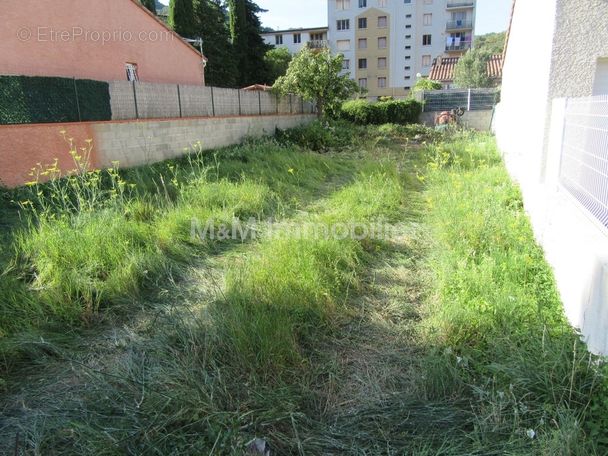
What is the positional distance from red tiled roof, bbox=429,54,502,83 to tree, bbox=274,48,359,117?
22033mm

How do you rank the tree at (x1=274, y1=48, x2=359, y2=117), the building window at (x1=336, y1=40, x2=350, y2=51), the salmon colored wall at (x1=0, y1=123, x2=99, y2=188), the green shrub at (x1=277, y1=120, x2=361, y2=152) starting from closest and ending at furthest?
the salmon colored wall at (x1=0, y1=123, x2=99, y2=188) → the green shrub at (x1=277, y1=120, x2=361, y2=152) → the tree at (x1=274, y1=48, x2=359, y2=117) → the building window at (x1=336, y1=40, x2=350, y2=51)

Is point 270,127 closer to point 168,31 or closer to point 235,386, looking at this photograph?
point 168,31

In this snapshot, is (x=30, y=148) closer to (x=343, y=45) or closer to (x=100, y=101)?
(x=100, y=101)

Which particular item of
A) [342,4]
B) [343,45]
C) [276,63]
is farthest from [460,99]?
[342,4]

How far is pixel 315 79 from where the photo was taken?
15.5 meters

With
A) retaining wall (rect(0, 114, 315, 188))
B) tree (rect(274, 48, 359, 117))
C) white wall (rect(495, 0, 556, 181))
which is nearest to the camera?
white wall (rect(495, 0, 556, 181))

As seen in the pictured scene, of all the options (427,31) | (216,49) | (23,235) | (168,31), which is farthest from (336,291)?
(427,31)

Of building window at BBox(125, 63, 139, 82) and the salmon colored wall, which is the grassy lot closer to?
the salmon colored wall

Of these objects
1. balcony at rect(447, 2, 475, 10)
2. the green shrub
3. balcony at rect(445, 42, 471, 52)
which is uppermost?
balcony at rect(447, 2, 475, 10)

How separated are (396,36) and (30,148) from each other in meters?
47.7

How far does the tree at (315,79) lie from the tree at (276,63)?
17.9 metres

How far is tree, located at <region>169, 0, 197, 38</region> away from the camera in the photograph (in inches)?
954

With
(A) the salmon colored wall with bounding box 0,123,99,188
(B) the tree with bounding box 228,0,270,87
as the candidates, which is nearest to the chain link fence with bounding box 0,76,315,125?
(A) the salmon colored wall with bounding box 0,123,99,188

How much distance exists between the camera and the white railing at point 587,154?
2508 mm
